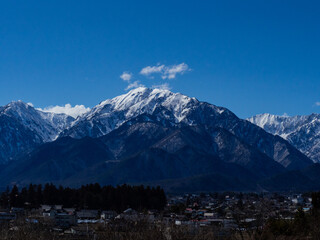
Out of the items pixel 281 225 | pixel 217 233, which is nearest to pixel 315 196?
pixel 281 225

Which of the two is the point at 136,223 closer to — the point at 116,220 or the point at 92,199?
the point at 116,220

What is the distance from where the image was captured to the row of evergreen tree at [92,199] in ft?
382

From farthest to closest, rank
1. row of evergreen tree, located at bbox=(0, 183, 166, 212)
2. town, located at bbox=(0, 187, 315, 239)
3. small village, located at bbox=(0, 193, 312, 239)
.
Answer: row of evergreen tree, located at bbox=(0, 183, 166, 212)
small village, located at bbox=(0, 193, 312, 239)
town, located at bbox=(0, 187, 315, 239)

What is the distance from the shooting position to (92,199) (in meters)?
117

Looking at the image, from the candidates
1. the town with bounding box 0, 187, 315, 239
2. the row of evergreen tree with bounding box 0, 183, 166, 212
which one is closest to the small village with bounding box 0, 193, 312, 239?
the town with bounding box 0, 187, 315, 239

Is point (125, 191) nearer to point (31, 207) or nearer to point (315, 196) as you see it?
point (31, 207)

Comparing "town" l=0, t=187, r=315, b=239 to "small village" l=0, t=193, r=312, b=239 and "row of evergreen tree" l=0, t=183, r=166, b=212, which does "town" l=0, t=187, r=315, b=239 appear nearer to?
"small village" l=0, t=193, r=312, b=239

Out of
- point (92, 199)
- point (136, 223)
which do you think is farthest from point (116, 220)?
point (92, 199)

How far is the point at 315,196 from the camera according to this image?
95.4 metres

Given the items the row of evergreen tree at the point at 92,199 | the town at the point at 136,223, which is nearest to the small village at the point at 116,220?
the town at the point at 136,223

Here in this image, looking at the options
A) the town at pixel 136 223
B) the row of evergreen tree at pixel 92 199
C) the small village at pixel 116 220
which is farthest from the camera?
the row of evergreen tree at pixel 92 199

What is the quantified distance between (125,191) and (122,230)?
60.9 m

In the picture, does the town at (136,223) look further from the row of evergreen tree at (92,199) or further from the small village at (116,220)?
the row of evergreen tree at (92,199)

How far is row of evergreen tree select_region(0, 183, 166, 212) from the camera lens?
116 metres
